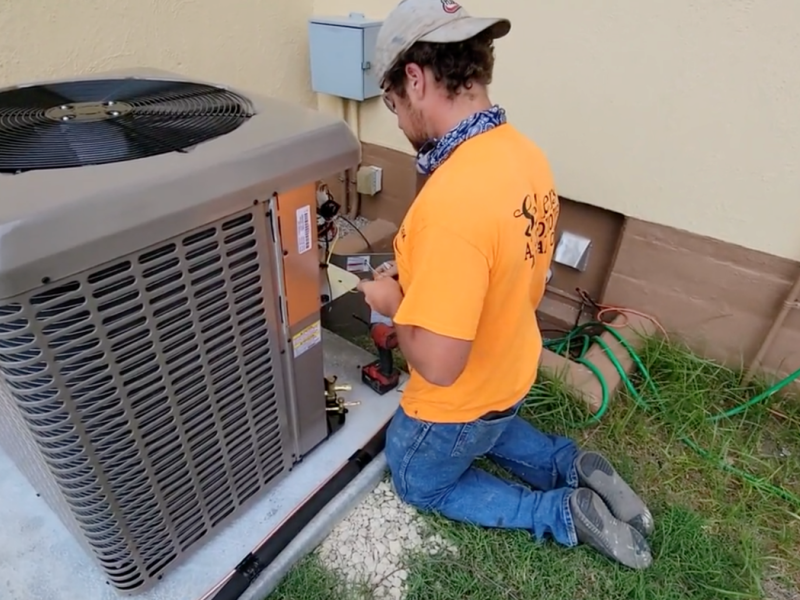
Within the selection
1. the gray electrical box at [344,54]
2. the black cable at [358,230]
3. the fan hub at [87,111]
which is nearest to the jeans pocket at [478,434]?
the fan hub at [87,111]

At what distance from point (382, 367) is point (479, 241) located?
789 millimetres

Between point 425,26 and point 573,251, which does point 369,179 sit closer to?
point 573,251

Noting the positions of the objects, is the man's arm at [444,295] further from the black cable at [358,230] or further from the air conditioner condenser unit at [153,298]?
the black cable at [358,230]

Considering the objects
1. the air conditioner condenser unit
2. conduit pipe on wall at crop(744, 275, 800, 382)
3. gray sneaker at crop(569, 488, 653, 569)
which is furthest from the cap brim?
conduit pipe on wall at crop(744, 275, 800, 382)

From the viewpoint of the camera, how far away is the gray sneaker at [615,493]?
134cm

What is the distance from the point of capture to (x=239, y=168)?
85 centimetres

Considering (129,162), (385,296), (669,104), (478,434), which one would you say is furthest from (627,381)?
(129,162)

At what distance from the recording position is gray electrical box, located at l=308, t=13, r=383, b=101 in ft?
6.57

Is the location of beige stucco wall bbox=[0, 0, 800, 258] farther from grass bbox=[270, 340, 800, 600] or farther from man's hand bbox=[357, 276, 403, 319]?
man's hand bbox=[357, 276, 403, 319]

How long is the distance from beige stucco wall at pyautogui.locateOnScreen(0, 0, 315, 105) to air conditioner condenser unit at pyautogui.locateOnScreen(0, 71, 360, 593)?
17.8 inches

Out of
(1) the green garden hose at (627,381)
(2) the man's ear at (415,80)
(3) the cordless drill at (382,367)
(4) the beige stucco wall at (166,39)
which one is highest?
(2) the man's ear at (415,80)

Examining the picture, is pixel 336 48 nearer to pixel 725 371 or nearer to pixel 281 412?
pixel 281 412

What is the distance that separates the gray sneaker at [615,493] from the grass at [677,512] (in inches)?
3.2

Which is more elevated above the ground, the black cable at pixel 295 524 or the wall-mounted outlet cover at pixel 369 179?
the wall-mounted outlet cover at pixel 369 179
